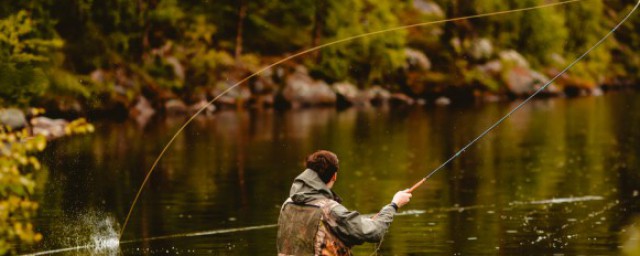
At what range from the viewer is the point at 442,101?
66625 millimetres

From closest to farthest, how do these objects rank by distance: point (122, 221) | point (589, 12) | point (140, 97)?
1. point (122, 221)
2. point (140, 97)
3. point (589, 12)

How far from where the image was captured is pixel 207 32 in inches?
2490

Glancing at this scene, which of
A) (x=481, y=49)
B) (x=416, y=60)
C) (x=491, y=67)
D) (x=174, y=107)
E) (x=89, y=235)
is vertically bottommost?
(x=89, y=235)

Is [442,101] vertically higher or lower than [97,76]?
lower

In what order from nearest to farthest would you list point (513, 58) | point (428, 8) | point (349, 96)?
1. point (349, 96)
2. point (513, 58)
3. point (428, 8)

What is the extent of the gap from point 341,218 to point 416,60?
64.0 metres

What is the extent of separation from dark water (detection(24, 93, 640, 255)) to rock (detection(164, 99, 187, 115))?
7889 mm

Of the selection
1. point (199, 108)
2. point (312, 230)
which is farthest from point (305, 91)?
point (312, 230)

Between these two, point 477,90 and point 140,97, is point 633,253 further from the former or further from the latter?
point 477,90

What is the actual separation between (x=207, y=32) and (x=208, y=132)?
76.1 ft

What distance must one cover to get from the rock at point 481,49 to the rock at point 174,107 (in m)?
27.8

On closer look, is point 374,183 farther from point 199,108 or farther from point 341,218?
point 199,108

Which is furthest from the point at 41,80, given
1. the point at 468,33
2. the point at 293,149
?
the point at 468,33

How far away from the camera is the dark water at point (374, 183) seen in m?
16.2
